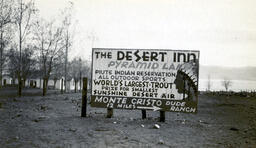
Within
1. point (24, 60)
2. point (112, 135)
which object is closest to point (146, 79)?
point (112, 135)

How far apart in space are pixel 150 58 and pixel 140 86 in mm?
1089

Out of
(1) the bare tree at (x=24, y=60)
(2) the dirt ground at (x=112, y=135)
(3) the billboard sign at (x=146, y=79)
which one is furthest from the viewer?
(1) the bare tree at (x=24, y=60)

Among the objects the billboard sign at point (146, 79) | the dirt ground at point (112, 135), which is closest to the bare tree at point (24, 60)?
the billboard sign at point (146, 79)

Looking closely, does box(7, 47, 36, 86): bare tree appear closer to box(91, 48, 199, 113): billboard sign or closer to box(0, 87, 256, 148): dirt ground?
box(91, 48, 199, 113): billboard sign

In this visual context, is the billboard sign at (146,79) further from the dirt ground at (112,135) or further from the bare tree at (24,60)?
the bare tree at (24,60)

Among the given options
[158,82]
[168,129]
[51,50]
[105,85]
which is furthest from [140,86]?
[51,50]

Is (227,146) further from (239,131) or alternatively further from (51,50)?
(51,50)

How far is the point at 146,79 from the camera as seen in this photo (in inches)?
374

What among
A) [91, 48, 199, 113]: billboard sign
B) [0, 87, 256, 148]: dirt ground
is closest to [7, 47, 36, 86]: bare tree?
[91, 48, 199, 113]: billboard sign

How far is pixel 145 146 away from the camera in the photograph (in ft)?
19.5

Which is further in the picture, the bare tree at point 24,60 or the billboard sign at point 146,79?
the bare tree at point 24,60

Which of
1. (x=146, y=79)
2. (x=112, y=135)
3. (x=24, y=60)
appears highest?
(x=24, y=60)

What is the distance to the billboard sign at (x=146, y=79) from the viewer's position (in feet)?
30.0

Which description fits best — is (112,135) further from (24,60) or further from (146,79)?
(24,60)
